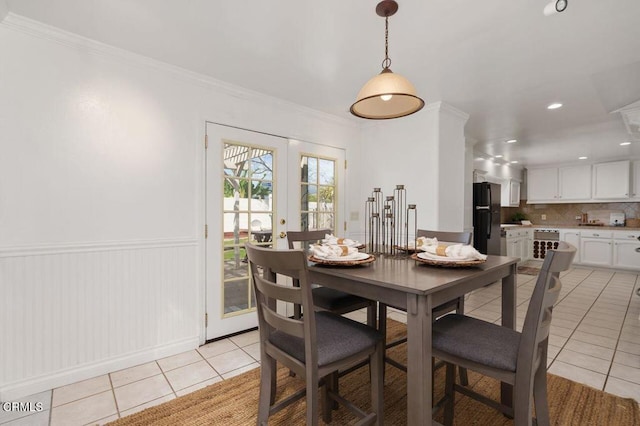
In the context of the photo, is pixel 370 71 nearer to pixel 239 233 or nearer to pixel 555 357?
pixel 239 233

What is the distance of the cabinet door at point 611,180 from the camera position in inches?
236

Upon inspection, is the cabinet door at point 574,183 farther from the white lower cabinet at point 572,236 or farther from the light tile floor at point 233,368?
the light tile floor at point 233,368

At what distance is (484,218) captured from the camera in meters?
4.91

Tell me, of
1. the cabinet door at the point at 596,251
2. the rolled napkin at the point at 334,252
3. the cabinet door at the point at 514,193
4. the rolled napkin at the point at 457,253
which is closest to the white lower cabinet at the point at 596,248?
the cabinet door at the point at 596,251

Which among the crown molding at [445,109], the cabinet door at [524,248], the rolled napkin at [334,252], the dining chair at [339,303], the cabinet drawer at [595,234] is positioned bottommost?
the cabinet door at [524,248]

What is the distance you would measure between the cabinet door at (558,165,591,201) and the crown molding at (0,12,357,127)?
6.57 meters

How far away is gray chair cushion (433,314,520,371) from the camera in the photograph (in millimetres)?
1236

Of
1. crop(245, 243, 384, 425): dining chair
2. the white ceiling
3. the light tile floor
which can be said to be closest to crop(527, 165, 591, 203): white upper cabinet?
the light tile floor

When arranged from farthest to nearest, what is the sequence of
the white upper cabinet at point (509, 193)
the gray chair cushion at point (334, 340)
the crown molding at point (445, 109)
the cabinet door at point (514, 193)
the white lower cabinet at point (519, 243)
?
1. the cabinet door at point (514, 193)
2. the white upper cabinet at point (509, 193)
3. the white lower cabinet at point (519, 243)
4. the crown molding at point (445, 109)
5. the gray chair cushion at point (334, 340)

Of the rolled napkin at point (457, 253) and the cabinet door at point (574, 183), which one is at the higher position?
the cabinet door at point (574, 183)

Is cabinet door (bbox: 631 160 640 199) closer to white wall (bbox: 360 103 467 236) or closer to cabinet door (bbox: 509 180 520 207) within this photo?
cabinet door (bbox: 509 180 520 207)

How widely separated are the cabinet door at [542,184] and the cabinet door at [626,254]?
1.50 metres

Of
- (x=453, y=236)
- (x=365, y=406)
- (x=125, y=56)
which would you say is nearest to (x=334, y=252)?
(x=365, y=406)

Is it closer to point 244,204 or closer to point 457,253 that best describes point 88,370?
point 244,204
